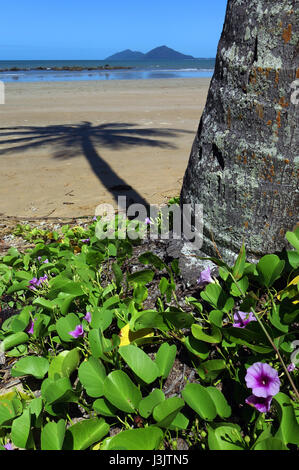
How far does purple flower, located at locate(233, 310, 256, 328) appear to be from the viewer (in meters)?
1.32

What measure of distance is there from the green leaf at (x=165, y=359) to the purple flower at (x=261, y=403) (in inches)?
11.2

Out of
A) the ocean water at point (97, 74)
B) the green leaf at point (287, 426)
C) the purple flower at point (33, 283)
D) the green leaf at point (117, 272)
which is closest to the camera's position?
the green leaf at point (287, 426)

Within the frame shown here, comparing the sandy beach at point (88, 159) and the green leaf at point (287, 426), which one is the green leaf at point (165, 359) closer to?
the green leaf at point (287, 426)

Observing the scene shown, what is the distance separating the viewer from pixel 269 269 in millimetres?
1411

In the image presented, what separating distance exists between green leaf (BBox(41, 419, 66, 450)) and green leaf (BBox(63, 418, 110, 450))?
25 millimetres

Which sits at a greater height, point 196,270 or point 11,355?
point 196,270

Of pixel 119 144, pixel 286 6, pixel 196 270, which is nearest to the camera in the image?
pixel 286 6

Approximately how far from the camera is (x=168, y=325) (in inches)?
53.8

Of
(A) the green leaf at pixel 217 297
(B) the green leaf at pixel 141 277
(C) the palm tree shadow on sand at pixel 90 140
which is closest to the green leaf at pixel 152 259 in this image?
(B) the green leaf at pixel 141 277

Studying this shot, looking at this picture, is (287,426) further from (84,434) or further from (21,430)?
(21,430)

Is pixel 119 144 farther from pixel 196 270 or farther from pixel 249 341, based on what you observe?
pixel 249 341

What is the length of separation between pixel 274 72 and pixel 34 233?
2.10 metres

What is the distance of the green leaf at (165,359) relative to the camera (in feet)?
4.18

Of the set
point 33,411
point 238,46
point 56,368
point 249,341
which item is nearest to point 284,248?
point 249,341
